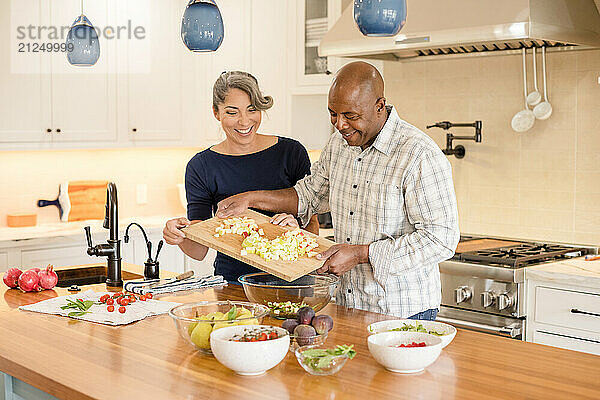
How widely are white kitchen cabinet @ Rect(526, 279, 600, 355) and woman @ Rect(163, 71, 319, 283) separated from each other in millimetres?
1038

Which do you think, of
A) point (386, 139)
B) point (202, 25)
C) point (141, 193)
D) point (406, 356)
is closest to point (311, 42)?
point (141, 193)

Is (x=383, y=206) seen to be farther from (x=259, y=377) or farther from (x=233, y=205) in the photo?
(x=259, y=377)

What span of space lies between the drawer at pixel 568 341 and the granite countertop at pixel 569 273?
0.76ft

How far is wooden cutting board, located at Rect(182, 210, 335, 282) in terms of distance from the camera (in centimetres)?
231

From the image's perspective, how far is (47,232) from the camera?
4637 millimetres

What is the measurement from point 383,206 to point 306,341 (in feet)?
2.22

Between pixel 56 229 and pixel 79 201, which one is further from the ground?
pixel 79 201

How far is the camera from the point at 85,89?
189 inches

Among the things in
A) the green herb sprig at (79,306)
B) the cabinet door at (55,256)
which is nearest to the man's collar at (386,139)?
the green herb sprig at (79,306)

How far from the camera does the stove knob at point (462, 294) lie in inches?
139

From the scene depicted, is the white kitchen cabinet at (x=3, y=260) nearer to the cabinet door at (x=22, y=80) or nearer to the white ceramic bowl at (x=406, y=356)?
the cabinet door at (x=22, y=80)

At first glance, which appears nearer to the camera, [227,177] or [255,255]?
[255,255]

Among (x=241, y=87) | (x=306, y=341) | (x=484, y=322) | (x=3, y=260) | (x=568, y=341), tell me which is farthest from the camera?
(x=3, y=260)

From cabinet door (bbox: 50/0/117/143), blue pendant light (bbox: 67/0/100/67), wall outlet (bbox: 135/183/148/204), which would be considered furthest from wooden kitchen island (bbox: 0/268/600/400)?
wall outlet (bbox: 135/183/148/204)
